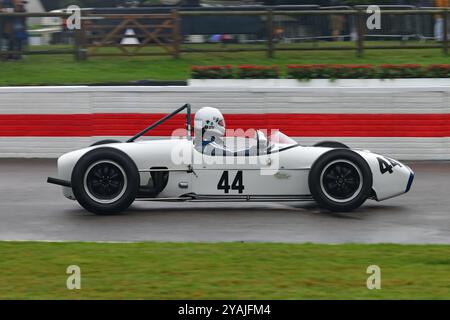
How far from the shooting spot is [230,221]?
1062 centimetres

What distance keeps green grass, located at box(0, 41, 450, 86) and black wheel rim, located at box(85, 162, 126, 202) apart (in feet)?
29.2

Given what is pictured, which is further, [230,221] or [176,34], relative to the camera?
[176,34]

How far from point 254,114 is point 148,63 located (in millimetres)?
6625

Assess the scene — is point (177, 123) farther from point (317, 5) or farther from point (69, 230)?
point (317, 5)

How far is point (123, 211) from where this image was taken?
11.1 meters

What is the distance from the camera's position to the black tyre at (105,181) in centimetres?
1077

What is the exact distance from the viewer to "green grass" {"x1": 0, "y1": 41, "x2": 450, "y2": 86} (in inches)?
790

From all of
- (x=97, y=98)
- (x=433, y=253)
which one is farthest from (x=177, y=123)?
(x=433, y=253)

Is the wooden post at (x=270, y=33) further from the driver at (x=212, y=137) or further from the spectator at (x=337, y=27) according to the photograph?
the driver at (x=212, y=137)

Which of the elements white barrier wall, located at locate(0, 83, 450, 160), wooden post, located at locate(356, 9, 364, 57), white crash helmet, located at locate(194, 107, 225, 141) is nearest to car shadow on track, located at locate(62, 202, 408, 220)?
white crash helmet, located at locate(194, 107, 225, 141)

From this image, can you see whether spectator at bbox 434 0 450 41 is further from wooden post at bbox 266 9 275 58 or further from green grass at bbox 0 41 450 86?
wooden post at bbox 266 9 275 58

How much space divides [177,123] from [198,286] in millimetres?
7903

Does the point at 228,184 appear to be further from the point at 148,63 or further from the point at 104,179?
the point at 148,63
